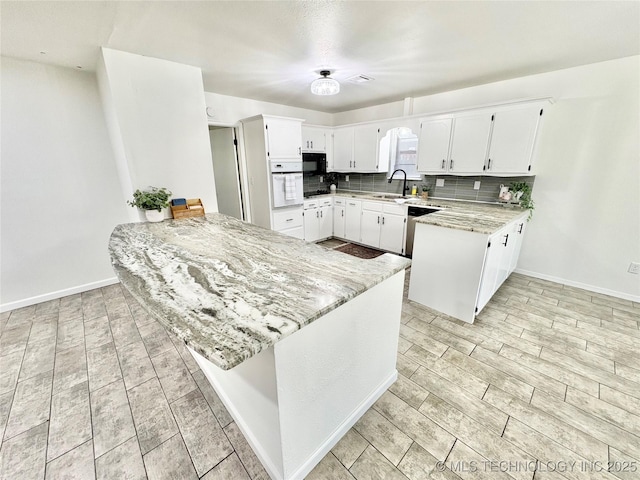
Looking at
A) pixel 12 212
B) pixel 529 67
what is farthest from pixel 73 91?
pixel 529 67

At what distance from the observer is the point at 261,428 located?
4.06 ft

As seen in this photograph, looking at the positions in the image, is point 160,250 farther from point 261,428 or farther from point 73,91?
point 73,91

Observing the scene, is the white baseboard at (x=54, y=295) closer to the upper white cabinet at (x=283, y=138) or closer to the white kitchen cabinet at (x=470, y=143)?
the upper white cabinet at (x=283, y=138)

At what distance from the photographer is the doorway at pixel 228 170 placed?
13.6 ft

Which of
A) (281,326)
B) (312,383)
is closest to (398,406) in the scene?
(312,383)

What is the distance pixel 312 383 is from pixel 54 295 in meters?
3.46

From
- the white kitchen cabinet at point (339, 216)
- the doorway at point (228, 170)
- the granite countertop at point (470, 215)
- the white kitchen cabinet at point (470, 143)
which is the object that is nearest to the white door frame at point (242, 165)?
the doorway at point (228, 170)

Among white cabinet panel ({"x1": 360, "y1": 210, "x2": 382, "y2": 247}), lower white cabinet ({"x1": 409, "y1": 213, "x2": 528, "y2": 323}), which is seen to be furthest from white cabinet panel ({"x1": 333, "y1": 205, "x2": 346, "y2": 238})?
lower white cabinet ({"x1": 409, "y1": 213, "x2": 528, "y2": 323})

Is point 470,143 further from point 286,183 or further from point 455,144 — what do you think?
point 286,183

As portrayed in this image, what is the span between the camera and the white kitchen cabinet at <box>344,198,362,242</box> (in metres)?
4.44

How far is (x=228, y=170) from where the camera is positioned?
4426 mm

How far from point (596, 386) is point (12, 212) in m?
5.20

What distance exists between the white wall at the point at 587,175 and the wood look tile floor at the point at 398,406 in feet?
2.22

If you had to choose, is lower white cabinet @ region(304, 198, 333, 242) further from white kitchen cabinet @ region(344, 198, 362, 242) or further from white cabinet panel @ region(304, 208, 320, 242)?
white kitchen cabinet @ region(344, 198, 362, 242)
